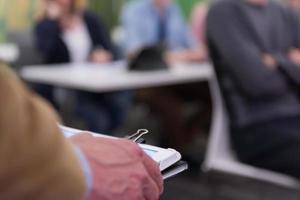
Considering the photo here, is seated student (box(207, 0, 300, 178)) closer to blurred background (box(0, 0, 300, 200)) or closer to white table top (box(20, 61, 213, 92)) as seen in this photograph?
blurred background (box(0, 0, 300, 200))

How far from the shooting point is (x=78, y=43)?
4.17 metres

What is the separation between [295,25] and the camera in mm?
2902

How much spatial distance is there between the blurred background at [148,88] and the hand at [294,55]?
0.44 m

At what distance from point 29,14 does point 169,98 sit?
2051mm

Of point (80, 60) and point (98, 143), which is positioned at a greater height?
point (98, 143)

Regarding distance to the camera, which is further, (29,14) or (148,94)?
(29,14)

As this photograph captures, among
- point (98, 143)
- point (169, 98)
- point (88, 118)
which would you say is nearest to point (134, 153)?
point (98, 143)

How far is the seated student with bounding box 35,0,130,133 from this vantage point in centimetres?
371

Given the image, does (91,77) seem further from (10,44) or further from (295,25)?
(10,44)

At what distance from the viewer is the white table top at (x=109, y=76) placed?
2.88 meters

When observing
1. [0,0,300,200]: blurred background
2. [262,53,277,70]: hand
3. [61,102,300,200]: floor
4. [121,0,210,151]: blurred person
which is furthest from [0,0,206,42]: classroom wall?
[262,53,277,70]: hand

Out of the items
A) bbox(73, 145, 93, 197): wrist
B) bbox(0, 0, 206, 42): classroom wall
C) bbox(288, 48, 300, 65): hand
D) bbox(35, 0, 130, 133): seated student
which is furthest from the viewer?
bbox(0, 0, 206, 42): classroom wall

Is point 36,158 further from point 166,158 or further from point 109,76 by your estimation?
point 109,76

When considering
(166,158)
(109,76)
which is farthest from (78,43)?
(166,158)
